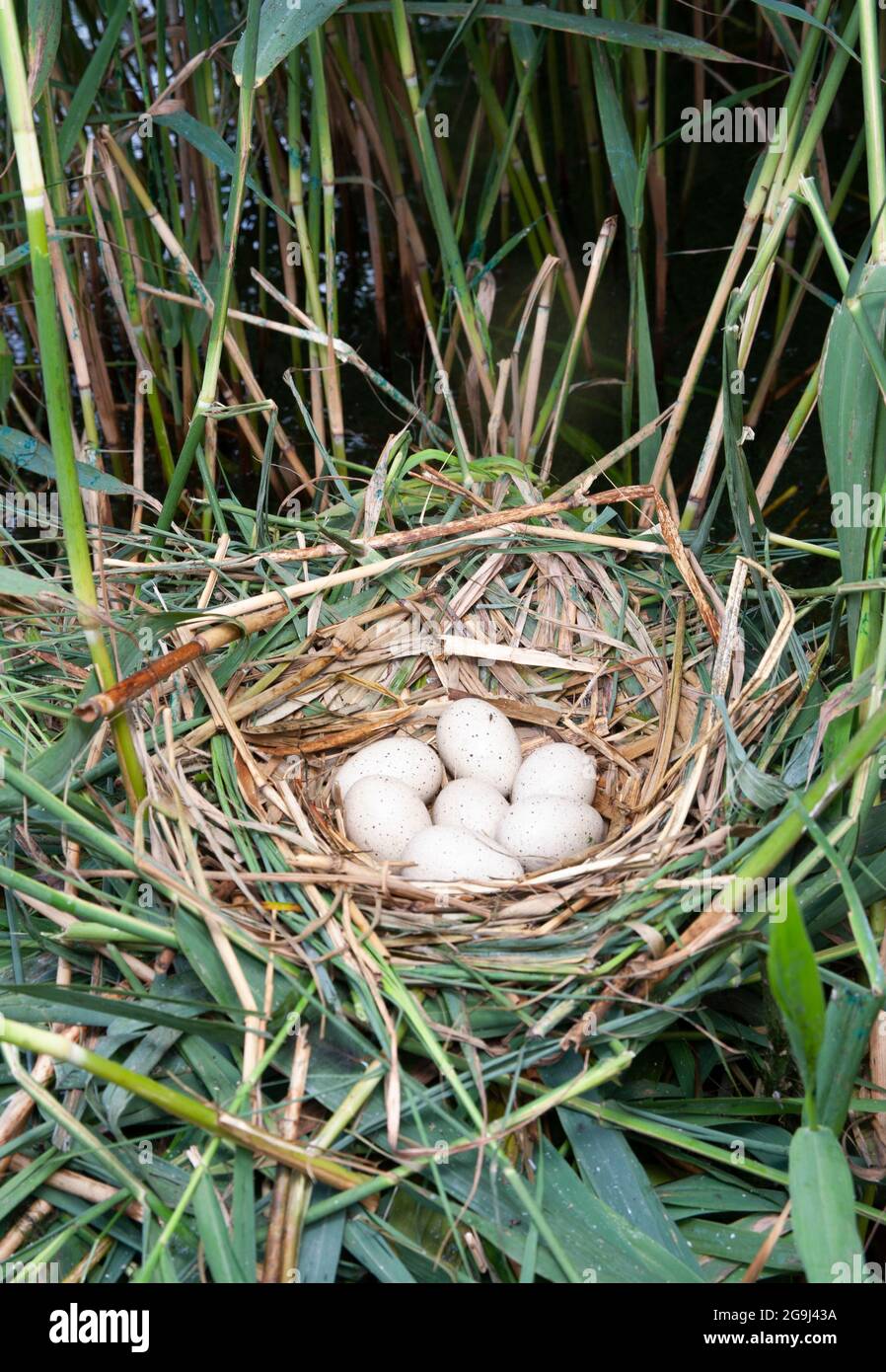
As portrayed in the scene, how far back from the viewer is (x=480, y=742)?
1.62m

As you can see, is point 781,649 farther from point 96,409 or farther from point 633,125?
point 633,125

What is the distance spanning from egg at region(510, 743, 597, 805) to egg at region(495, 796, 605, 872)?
0.04 m

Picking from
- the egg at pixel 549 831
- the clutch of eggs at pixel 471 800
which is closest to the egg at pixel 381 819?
the clutch of eggs at pixel 471 800

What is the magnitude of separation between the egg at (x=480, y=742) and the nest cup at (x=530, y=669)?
0.07 meters

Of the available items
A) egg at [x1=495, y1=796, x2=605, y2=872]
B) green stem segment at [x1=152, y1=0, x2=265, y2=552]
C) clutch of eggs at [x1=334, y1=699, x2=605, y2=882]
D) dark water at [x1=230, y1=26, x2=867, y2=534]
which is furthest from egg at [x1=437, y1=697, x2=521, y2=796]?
dark water at [x1=230, y1=26, x2=867, y2=534]

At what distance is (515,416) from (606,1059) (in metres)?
1.14

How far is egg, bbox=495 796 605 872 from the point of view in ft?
4.88

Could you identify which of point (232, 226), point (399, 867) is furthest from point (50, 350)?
point (399, 867)

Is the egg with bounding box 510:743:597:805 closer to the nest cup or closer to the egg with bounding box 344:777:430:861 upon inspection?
the nest cup

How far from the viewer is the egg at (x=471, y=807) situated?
1.55 meters

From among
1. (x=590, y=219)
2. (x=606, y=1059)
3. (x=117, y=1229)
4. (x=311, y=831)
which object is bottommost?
(x=117, y=1229)

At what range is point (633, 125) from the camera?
98.1 inches

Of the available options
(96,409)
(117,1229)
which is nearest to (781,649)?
(117,1229)

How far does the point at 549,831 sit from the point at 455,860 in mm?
138
